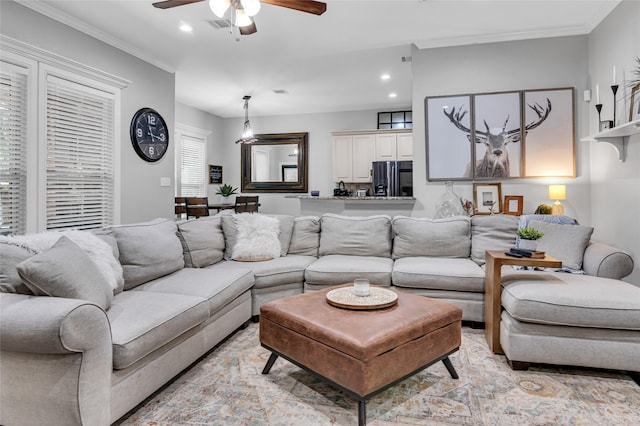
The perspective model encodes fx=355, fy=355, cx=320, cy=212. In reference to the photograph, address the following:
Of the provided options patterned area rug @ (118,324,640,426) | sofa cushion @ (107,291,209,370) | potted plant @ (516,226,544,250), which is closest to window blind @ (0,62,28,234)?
sofa cushion @ (107,291,209,370)

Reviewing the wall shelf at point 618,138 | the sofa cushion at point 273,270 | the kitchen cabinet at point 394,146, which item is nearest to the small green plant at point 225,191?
the kitchen cabinet at point 394,146

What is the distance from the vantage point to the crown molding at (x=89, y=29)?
3207 mm

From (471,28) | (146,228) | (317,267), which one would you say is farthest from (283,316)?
(471,28)

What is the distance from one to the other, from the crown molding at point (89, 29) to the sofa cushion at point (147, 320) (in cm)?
285

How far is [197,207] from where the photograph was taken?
553 centimetres

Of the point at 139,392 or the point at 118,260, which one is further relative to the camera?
the point at 118,260

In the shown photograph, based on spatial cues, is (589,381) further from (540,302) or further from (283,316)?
(283,316)

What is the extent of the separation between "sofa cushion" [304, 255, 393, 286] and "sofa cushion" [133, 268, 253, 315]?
0.56 metres

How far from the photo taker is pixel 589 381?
6.82 feet

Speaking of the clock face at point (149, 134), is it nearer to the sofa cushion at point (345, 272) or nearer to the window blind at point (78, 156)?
the window blind at point (78, 156)

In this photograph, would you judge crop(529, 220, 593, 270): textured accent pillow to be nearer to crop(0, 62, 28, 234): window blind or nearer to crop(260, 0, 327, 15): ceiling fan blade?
crop(260, 0, 327, 15): ceiling fan blade

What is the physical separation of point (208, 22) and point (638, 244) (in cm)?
440

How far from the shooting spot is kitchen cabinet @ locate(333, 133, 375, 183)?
6777 mm

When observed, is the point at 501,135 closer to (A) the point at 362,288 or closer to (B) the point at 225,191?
(A) the point at 362,288
